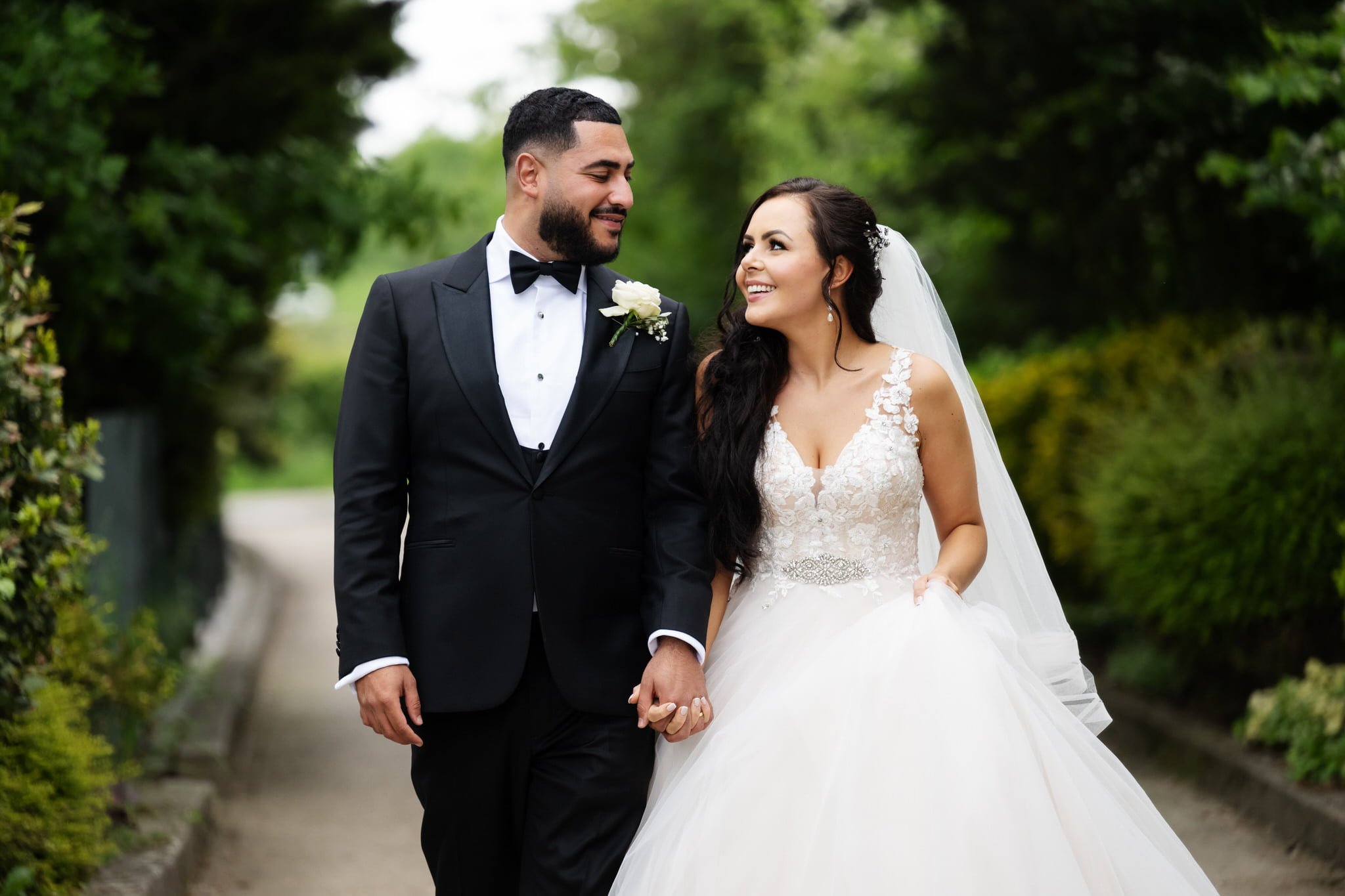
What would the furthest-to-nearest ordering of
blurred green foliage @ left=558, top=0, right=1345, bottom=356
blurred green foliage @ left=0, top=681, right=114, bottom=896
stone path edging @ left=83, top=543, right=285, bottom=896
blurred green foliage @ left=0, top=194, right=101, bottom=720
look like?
blurred green foliage @ left=558, top=0, right=1345, bottom=356 < stone path edging @ left=83, top=543, right=285, bottom=896 < blurred green foliage @ left=0, top=194, right=101, bottom=720 < blurred green foliage @ left=0, top=681, right=114, bottom=896

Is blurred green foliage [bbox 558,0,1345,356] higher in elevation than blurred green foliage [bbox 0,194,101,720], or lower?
higher

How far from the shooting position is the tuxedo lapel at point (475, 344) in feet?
11.7

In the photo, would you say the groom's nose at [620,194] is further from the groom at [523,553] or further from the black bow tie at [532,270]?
the black bow tie at [532,270]

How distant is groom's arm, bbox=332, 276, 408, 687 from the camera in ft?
11.4

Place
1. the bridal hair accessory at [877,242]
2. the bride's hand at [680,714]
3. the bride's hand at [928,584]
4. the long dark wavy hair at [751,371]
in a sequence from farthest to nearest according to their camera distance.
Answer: the bridal hair accessory at [877,242]
the long dark wavy hair at [751,371]
the bride's hand at [928,584]
the bride's hand at [680,714]

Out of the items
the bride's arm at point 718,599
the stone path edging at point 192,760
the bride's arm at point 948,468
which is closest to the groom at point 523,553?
the bride's arm at point 718,599

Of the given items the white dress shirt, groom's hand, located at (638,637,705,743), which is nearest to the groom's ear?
the white dress shirt

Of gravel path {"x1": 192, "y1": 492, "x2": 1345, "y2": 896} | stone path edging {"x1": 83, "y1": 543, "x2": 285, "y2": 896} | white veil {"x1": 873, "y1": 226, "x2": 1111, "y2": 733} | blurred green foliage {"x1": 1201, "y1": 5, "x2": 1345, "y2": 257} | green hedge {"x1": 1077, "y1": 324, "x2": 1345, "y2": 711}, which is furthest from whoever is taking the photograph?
green hedge {"x1": 1077, "y1": 324, "x2": 1345, "y2": 711}

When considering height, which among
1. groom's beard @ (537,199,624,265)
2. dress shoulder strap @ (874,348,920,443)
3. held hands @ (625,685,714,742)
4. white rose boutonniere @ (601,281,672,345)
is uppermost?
groom's beard @ (537,199,624,265)

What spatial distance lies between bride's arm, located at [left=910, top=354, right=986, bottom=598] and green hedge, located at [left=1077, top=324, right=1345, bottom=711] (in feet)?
12.8

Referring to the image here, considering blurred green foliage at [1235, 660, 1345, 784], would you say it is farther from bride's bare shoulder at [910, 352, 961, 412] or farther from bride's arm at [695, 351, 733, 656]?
bride's arm at [695, 351, 733, 656]

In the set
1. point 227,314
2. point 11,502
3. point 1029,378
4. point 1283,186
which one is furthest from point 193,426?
point 1283,186

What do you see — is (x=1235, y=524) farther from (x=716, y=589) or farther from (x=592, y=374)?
(x=592, y=374)

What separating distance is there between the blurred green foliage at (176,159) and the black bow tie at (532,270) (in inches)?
146
